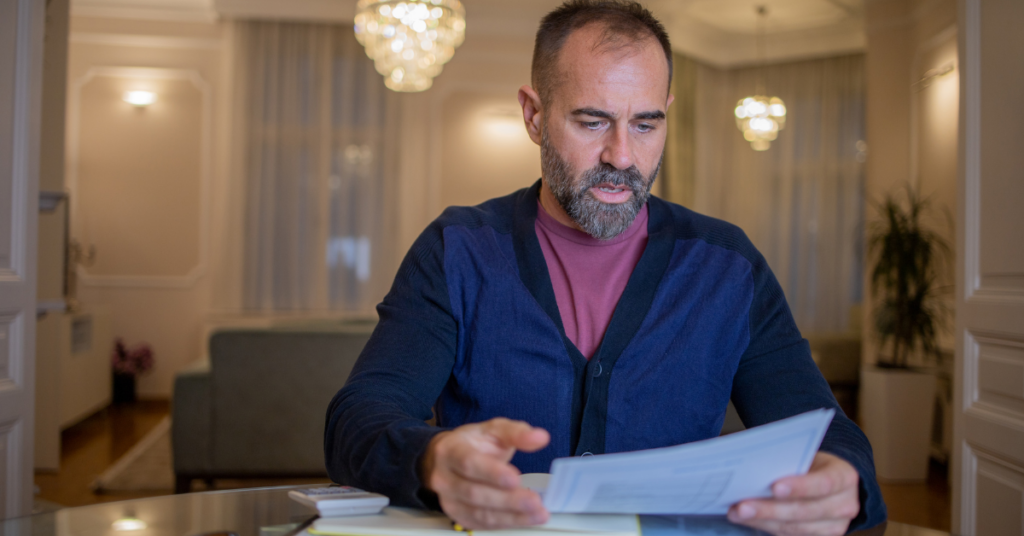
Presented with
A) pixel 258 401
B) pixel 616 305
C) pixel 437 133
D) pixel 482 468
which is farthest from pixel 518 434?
pixel 437 133

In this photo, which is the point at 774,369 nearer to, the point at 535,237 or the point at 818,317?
the point at 535,237

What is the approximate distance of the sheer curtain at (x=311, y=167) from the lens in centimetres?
587

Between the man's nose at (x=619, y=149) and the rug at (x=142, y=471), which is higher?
the man's nose at (x=619, y=149)

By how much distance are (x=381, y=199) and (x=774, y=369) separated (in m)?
5.15

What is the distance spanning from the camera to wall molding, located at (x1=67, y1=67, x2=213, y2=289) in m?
5.79

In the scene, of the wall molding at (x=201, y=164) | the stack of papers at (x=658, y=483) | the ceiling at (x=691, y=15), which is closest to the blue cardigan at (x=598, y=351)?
the stack of papers at (x=658, y=483)

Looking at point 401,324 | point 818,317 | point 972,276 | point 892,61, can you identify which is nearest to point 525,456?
point 401,324

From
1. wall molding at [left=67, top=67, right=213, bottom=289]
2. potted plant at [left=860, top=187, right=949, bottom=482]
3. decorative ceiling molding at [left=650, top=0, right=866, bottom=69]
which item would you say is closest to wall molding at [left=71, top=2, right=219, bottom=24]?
wall molding at [left=67, top=67, right=213, bottom=289]

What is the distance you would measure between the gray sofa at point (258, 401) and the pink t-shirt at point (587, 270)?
190 cm

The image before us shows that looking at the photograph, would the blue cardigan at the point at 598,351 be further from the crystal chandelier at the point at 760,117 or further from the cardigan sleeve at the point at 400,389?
the crystal chandelier at the point at 760,117

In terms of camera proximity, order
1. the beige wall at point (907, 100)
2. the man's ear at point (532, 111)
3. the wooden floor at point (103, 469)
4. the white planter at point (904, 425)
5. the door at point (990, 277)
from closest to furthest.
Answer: the man's ear at point (532, 111) → the door at point (990, 277) → the wooden floor at point (103, 469) → the white planter at point (904, 425) → the beige wall at point (907, 100)

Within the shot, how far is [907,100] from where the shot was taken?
4977mm

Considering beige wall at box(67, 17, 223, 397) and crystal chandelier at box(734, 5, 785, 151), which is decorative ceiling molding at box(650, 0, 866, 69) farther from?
beige wall at box(67, 17, 223, 397)

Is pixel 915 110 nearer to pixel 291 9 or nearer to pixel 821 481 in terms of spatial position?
pixel 291 9
